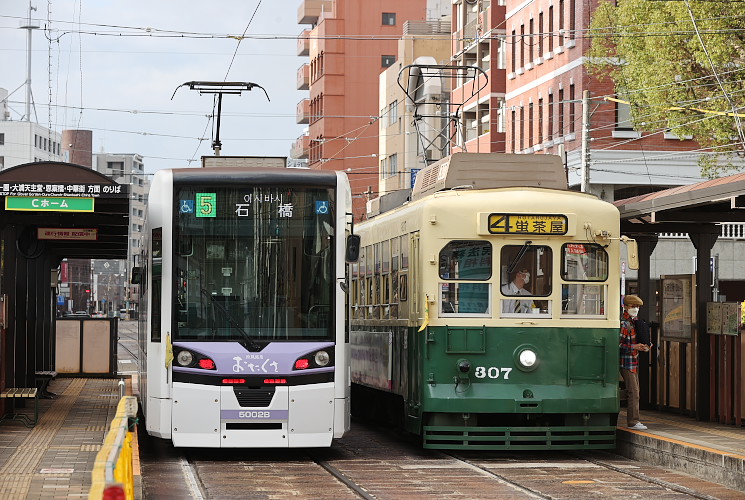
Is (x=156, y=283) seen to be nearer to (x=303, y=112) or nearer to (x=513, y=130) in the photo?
(x=513, y=130)

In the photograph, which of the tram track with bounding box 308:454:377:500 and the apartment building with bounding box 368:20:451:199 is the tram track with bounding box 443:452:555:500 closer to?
the tram track with bounding box 308:454:377:500

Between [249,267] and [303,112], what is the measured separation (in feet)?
318

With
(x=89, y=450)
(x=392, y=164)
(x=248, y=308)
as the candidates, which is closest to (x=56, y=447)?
(x=89, y=450)

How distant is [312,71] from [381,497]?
3912 inches

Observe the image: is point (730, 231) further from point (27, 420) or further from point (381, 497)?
point (381, 497)

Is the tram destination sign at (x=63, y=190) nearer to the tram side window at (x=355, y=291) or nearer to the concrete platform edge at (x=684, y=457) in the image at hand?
the tram side window at (x=355, y=291)

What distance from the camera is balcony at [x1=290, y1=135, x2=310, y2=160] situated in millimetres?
111137

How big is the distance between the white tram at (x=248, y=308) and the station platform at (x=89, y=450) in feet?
4.29

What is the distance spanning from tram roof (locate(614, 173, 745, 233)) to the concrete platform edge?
8.47 ft

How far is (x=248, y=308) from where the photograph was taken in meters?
16.9

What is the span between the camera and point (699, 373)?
19.6 m

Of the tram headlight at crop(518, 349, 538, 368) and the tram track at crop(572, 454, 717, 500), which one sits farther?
the tram headlight at crop(518, 349, 538, 368)

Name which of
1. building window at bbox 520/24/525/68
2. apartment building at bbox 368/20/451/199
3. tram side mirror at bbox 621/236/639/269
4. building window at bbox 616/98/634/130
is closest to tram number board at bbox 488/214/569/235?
tram side mirror at bbox 621/236/639/269

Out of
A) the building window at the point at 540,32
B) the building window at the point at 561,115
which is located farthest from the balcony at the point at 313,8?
the building window at the point at 561,115
